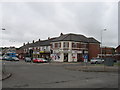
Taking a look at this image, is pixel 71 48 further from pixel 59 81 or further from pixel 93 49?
pixel 59 81

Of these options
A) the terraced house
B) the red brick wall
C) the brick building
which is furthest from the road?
the red brick wall

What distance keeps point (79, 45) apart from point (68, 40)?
479 cm

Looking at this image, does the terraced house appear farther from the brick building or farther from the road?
the road

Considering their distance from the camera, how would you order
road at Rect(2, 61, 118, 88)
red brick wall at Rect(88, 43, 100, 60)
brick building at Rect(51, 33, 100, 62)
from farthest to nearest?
red brick wall at Rect(88, 43, 100, 60) → brick building at Rect(51, 33, 100, 62) → road at Rect(2, 61, 118, 88)

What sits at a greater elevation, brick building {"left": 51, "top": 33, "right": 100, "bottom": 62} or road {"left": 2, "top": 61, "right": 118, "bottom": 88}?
brick building {"left": 51, "top": 33, "right": 100, "bottom": 62}

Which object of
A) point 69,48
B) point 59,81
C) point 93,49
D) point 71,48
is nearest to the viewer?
point 59,81

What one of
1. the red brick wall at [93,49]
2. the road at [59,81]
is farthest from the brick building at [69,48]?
the road at [59,81]

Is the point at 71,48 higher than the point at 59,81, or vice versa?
the point at 71,48

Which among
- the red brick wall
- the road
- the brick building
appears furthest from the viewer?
the red brick wall

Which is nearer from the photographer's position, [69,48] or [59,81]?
[59,81]

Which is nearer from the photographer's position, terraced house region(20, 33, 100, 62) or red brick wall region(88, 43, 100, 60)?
terraced house region(20, 33, 100, 62)

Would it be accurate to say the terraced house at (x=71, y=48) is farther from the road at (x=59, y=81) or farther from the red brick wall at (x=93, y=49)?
the road at (x=59, y=81)

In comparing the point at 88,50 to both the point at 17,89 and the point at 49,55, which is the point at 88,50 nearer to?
the point at 49,55

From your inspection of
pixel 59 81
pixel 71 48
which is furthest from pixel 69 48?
pixel 59 81
